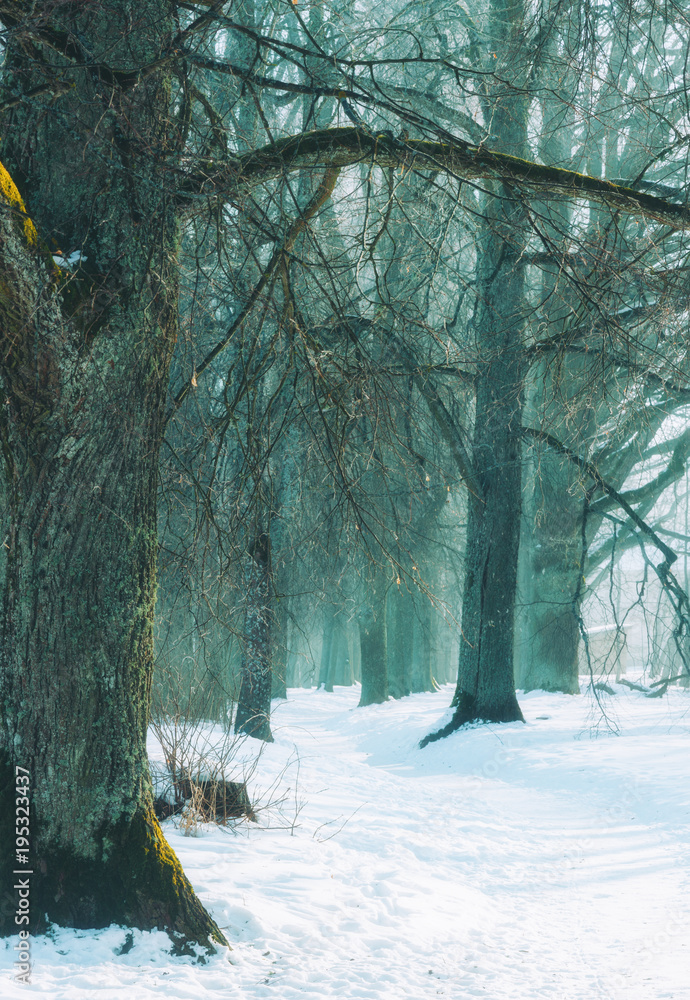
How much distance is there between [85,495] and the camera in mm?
3533

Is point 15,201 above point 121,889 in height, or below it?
above

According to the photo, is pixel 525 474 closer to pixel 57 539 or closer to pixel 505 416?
pixel 505 416

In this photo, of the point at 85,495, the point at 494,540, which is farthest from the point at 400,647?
the point at 85,495

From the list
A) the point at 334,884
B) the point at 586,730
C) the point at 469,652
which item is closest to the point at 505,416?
the point at 469,652

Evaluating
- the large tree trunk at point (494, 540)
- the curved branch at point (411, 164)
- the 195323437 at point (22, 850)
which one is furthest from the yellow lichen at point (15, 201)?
the large tree trunk at point (494, 540)

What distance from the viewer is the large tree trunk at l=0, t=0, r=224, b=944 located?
3.42 meters

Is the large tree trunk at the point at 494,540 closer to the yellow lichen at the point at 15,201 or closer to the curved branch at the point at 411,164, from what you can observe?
the curved branch at the point at 411,164

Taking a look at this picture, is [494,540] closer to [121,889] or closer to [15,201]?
[121,889]

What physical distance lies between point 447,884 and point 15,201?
4.84 m

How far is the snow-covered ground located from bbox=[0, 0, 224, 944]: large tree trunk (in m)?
0.31

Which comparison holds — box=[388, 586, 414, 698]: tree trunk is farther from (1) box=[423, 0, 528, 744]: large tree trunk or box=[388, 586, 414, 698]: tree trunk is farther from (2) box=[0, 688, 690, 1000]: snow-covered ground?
(2) box=[0, 688, 690, 1000]: snow-covered ground

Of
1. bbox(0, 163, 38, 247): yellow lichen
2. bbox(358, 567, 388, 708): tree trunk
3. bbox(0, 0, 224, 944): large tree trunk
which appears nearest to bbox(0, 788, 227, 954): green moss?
bbox(0, 0, 224, 944): large tree trunk

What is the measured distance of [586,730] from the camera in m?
10.5

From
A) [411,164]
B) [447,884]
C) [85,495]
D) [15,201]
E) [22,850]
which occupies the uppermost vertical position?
[411,164]
